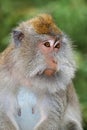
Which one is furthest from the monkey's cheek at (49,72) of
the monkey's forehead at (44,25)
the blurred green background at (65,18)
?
the blurred green background at (65,18)

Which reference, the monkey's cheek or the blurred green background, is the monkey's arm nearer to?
the monkey's cheek

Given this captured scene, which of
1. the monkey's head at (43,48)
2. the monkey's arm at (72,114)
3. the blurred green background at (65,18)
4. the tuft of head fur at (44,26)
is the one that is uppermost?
the tuft of head fur at (44,26)

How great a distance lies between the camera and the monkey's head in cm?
932

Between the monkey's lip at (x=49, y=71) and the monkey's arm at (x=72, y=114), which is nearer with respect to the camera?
the monkey's lip at (x=49, y=71)

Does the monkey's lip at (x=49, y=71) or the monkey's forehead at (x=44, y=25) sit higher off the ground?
the monkey's forehead at (x=44, y=25)

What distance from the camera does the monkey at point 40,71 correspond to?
9367 millimetres

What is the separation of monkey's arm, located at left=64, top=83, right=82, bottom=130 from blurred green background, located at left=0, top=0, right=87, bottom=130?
1844mm

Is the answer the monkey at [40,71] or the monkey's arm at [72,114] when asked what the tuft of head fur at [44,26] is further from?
the monkey's arm at [72,114]

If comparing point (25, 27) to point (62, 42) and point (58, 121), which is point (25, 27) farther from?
point (58, 121)

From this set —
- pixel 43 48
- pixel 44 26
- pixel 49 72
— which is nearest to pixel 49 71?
pixel 49 72

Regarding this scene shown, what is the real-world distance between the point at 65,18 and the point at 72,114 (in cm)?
343

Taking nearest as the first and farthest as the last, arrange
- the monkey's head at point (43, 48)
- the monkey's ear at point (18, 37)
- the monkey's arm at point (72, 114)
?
the monkey's head at point (43, 48), the monkey's ear at point (18, 37), the monkey's arm at point (72, 114)

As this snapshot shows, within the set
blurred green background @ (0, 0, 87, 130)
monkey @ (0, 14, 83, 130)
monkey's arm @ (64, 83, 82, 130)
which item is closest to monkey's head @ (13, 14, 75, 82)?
monkey @ (0, 14, 83, 130)

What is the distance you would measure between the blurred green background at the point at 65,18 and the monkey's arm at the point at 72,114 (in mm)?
1844
